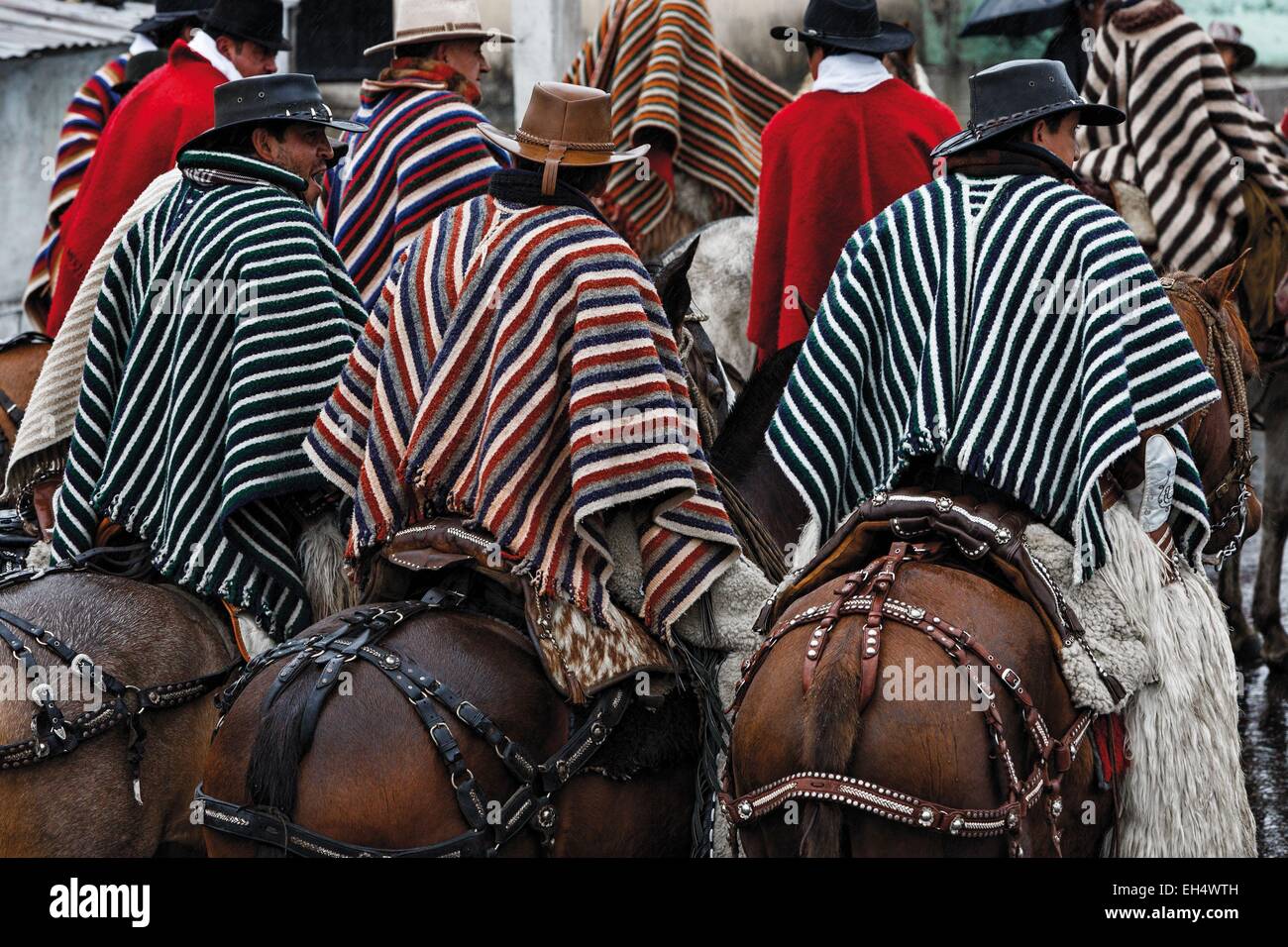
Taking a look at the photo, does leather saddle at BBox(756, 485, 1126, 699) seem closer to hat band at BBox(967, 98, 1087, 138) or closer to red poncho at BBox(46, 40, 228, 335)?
hat band at BBox(967, 98, 1087, 138)

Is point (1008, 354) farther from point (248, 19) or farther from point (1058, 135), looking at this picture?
point (248, 19)

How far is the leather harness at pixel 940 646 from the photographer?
130 inches

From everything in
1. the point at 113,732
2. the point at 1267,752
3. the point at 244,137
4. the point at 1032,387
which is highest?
the point at 244,137

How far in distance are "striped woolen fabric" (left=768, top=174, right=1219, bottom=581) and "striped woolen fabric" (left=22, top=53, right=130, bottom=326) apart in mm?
4489

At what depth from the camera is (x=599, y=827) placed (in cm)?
386

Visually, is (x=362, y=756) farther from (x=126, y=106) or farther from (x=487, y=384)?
(x=126, y=106)

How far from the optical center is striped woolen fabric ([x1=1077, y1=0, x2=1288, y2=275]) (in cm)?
736

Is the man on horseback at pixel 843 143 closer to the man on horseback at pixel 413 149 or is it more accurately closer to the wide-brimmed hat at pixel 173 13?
the man on horseback at pixel 413 149

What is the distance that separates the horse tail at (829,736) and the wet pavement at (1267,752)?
3091 millimetres

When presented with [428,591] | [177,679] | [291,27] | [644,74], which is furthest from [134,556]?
[291,27]

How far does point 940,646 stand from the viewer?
3.43 metres

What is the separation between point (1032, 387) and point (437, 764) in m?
1.56

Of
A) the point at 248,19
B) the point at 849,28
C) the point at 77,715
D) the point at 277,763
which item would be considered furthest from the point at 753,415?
the point at 248,19

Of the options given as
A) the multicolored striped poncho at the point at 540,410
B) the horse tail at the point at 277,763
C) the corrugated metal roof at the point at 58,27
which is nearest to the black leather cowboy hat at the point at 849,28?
the multicolored striped poncho at the point at 540,410
